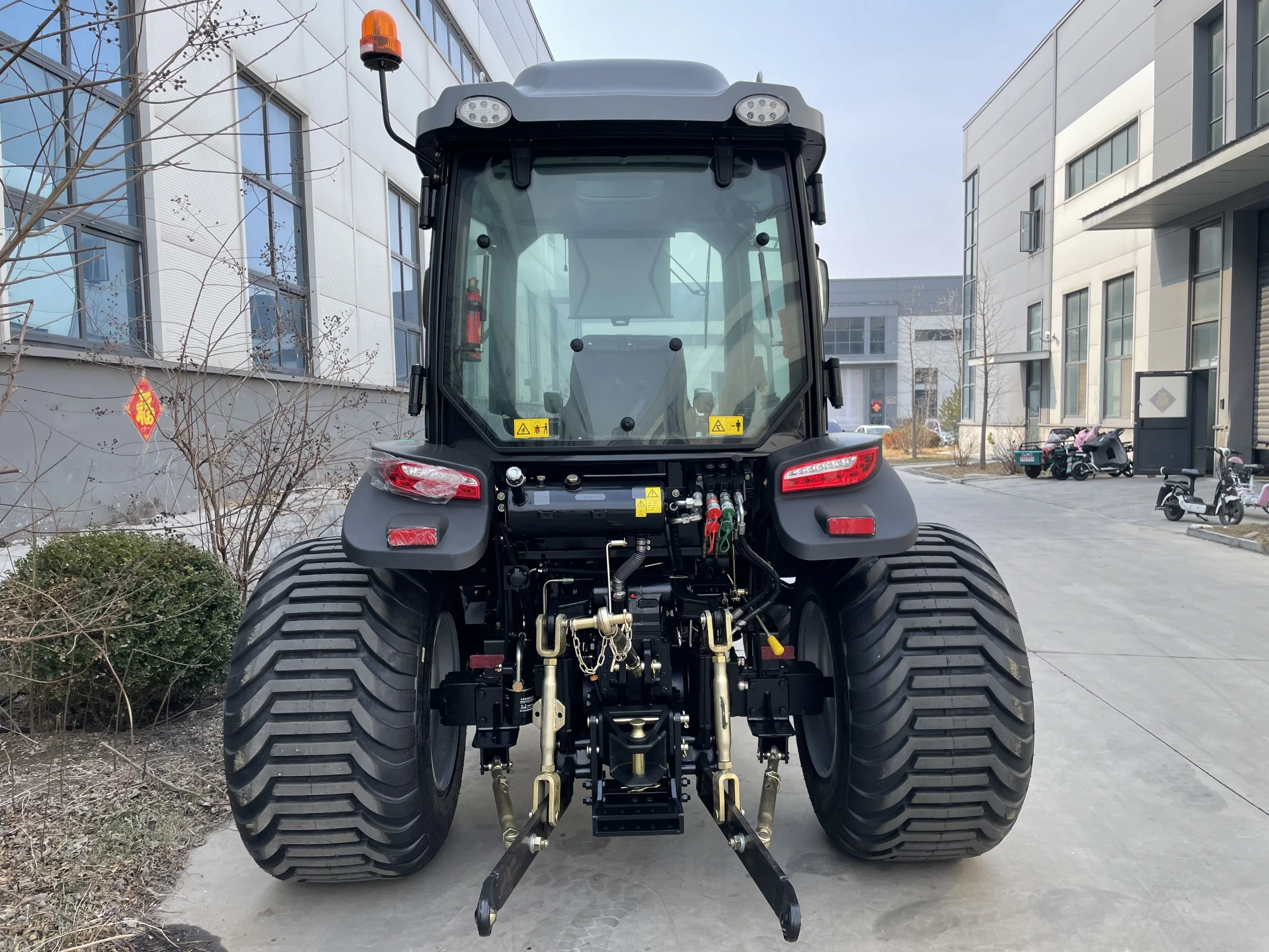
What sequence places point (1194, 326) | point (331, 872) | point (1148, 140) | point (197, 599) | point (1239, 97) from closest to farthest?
point (331, 872)
point (197, 599)
point (1239, 97)
point (1194, 326)
point (1148, 140)

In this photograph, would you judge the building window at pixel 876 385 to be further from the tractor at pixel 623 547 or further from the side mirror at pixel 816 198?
the tractor at pixel 623 547

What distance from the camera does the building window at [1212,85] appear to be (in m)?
19.0

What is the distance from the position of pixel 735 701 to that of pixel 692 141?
6.35 ft

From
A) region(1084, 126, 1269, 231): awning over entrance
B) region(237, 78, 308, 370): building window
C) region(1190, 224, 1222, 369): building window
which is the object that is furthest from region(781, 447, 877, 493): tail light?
region(1190, 224, 1222, 369): building window

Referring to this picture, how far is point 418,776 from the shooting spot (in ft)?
9.66

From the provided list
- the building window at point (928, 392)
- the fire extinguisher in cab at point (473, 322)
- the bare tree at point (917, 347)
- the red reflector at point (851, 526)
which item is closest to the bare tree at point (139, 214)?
A: the fire extinguisher in cab at point (473, 322)

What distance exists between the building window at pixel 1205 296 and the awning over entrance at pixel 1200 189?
28.0 inches

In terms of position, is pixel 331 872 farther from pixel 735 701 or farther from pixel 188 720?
pixel 188 720

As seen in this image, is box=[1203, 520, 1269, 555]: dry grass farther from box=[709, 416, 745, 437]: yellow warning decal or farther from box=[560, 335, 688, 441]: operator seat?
box=[560, 335, 688, 441]: operator seat

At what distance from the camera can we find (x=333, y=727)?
2785 millimetres

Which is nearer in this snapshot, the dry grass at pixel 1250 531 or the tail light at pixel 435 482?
the tail light at pixel 435 482

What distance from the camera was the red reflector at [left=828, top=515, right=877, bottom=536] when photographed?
2.81 meters

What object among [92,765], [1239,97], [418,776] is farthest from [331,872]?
[1239,97]

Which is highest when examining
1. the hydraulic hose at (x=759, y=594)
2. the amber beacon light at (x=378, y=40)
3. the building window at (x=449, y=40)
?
the building window at (x=449, y=40)
